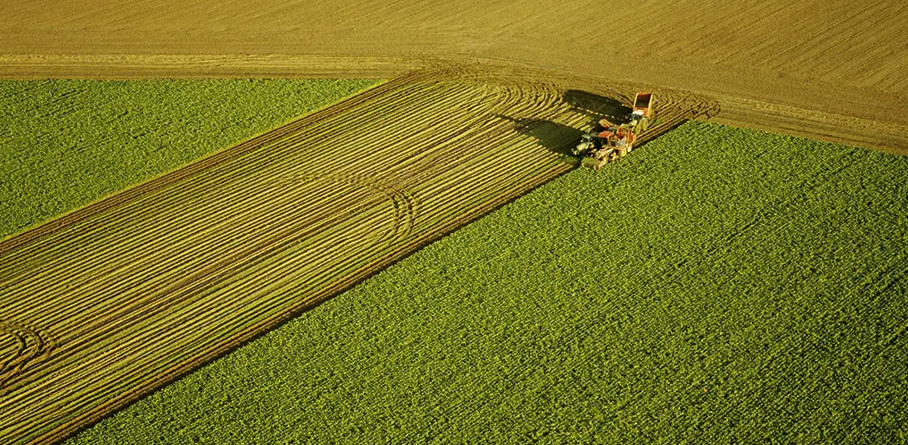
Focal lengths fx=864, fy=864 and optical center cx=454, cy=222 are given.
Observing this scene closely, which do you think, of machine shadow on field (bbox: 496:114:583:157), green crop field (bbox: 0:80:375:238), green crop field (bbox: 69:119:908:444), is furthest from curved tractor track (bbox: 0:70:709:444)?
green crop field (bbox: 69:119:908:444)

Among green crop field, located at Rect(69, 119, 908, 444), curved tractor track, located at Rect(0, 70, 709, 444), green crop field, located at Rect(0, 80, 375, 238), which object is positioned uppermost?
green crop field, located at Rect(0, 80, 375, 238)

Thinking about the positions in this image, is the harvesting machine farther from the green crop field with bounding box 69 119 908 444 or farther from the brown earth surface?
the brown earth surface

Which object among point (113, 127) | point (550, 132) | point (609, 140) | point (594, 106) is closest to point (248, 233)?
point (113, 127)

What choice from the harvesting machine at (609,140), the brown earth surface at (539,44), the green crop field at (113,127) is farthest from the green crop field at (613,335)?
the green crop field at (113,127)

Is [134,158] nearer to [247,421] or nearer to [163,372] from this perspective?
[163,372]

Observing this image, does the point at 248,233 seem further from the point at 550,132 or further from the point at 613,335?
the point at 613,335

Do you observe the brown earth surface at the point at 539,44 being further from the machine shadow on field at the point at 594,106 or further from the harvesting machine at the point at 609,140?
the harvesting machine at the point at 609,140
